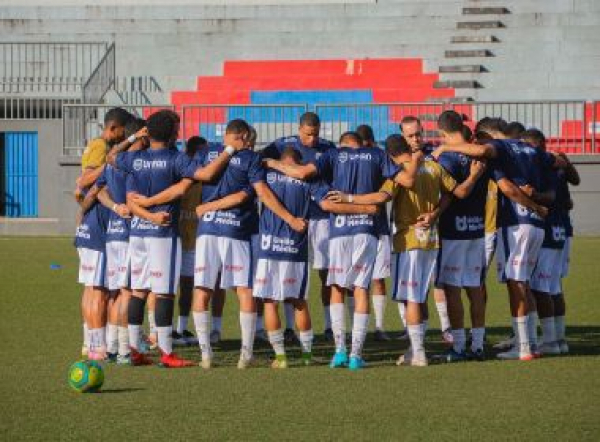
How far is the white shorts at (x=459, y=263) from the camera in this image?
1339 cm

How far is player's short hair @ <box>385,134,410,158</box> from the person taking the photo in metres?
13.2

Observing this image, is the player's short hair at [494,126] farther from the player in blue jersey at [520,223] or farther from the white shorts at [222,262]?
the white shorts at [222,262]

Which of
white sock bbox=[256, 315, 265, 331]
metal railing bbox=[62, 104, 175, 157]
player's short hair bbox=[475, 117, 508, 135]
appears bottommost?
white sock bbox=[256, 315, 265, 331]

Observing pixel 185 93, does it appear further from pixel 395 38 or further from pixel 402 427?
pixel 402 427

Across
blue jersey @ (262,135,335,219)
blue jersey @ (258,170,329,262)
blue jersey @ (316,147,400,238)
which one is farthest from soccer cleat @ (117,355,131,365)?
blue jersey @ (262,135,335,219)

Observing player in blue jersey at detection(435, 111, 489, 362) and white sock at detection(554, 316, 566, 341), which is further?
white sock at detection(554, 316, 566, 341)

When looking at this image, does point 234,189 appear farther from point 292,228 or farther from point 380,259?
point 380,259

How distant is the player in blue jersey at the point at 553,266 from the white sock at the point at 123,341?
3868mm

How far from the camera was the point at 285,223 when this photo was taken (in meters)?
13.0

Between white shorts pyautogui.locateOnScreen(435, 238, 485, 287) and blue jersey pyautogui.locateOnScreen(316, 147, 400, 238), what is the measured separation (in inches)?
27.9

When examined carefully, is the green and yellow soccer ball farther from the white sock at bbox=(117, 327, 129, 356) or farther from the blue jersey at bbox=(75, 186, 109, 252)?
the blue jersey at bbox=(75, 186, 109, 252)

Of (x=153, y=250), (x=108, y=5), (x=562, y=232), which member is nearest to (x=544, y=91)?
(x=108, y=5)

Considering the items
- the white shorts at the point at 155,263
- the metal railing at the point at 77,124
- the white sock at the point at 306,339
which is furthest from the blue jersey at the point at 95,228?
the metal railing at the point at 77,124

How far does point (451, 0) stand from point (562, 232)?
22.7m
